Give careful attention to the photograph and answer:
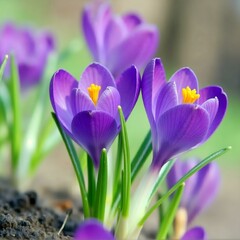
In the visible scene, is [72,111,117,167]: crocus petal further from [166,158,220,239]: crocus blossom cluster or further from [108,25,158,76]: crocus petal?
[108,25,158,76]: crocus petal

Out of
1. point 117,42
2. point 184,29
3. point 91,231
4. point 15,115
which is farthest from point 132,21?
point 184,29

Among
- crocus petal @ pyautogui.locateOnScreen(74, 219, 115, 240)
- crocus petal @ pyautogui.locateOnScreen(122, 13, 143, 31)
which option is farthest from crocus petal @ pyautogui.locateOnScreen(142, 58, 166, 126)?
crocus petal @ pyautogui.locateOnScreen(122, 13, 143, 31)

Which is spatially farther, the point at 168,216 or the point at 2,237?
the point at 168,216

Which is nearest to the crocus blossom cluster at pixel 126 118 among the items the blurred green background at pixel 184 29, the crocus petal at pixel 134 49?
the crocus petal at pixel 134 49

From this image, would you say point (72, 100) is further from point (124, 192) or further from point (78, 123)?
point (124, 192)

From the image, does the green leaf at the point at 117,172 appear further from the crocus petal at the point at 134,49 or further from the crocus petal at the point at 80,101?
the crocus petal at the point at 134,49

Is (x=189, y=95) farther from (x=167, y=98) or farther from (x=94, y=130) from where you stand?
(x=94, y=130)

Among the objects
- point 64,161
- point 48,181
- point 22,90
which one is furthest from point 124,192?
point 64,161
